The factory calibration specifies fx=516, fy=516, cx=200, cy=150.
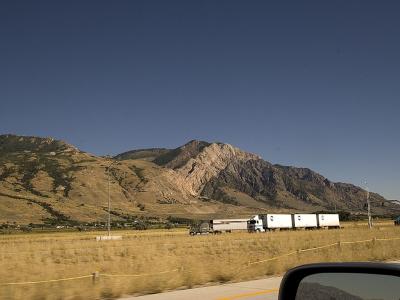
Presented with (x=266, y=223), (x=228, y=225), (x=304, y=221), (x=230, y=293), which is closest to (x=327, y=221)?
(x=304, y=221)

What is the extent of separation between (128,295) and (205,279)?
3289 millimetres

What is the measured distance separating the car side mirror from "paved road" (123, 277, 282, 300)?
9422 mm

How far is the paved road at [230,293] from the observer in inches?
488

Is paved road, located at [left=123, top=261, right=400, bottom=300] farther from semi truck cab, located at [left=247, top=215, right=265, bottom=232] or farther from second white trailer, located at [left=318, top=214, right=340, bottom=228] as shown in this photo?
second white trailer, located at [left=318, top=214, right=340, bottom=228]

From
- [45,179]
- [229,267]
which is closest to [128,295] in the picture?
[229,267]

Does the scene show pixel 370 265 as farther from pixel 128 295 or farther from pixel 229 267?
pixel 229 267

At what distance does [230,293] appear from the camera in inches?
516

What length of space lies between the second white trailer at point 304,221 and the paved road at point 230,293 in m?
81.8

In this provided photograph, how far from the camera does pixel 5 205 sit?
14562 cm

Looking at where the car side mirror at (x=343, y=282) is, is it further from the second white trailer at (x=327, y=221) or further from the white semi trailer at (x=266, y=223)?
the second white trailer at (x=327, y=221)

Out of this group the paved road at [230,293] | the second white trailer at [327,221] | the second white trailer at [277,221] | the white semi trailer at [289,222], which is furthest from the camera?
the second white trailer at [327,221]

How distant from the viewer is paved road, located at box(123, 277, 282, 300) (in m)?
12.4

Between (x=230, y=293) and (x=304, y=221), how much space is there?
86.5 metres

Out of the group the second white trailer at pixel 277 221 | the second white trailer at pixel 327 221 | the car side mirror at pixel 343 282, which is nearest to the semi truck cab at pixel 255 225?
the second white trailer at pixel 277 221
